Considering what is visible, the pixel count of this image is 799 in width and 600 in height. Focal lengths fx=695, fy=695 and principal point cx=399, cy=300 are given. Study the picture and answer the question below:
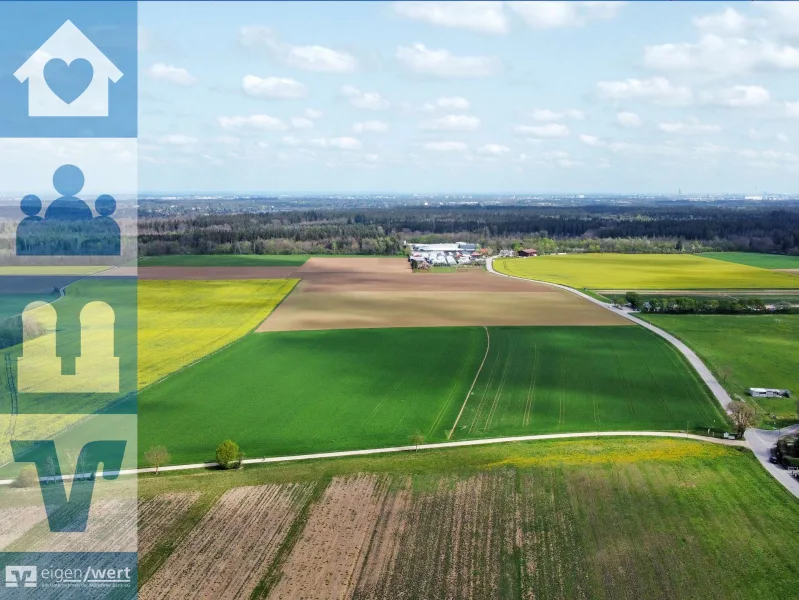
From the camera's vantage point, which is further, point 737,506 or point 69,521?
point 737,506

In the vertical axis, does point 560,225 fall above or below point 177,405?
above

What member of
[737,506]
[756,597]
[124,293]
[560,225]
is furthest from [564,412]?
[560,225]

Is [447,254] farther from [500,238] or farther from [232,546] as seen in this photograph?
[232,546]

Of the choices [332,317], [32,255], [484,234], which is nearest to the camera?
[332,317]

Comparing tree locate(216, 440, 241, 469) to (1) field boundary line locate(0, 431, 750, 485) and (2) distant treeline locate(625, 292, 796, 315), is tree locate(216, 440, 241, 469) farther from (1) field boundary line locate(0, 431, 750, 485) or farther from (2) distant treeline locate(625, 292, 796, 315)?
(2) distant treeline locate(625, 292, 796, 315)

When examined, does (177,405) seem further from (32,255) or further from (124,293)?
(32,255)

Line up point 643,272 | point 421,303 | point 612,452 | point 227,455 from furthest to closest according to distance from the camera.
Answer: point 643,272
point 421,303
point 612,452
point 227,455

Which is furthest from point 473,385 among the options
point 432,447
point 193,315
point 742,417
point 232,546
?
point 193,315
